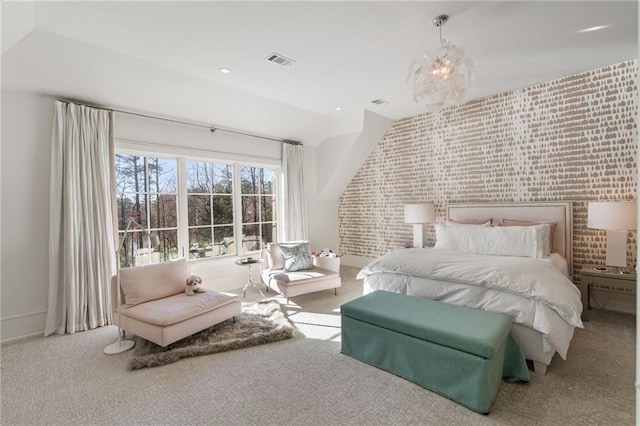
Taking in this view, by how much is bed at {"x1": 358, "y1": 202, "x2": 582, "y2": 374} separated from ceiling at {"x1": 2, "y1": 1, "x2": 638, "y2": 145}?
1853mm

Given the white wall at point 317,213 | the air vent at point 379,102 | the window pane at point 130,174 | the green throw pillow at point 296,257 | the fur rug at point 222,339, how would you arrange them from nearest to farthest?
the fur rug at point 222,339, the window pane at point 130,174, the green throw pillow at point 296,257, the air vent at point 379,102, the white wall at point 317,213

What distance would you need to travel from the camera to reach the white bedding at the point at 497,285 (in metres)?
2.16

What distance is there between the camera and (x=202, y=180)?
4512 millimetres

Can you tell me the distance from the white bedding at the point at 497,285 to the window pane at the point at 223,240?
250 cm

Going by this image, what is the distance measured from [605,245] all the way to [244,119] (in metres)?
4.91

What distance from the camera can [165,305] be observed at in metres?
2.83

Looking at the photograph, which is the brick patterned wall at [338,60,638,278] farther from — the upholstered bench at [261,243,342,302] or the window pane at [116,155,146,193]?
the window pane at [116,155,146,193]

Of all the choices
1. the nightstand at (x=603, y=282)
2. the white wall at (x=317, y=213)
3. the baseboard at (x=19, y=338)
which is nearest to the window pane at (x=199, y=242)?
the baseboard at (x=19, y=338)

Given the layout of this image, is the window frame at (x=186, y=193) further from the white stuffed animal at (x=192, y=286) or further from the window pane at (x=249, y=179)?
the white stuffed animal at (x=192, y=286)

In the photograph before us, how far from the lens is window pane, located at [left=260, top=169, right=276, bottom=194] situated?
5297 millimetres

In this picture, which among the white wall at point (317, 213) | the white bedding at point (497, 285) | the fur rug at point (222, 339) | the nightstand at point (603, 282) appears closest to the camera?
the white bedding at point (497, 285)

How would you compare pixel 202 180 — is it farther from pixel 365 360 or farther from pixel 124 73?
pixel 365 360

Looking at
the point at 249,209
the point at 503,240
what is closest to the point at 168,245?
the point at 249,209

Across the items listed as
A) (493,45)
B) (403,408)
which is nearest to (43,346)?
(403,408)
